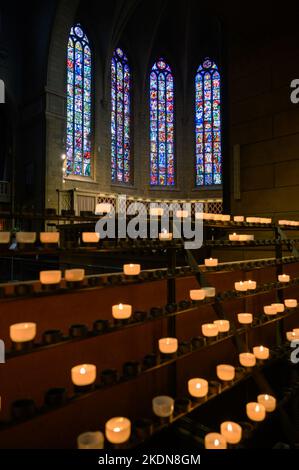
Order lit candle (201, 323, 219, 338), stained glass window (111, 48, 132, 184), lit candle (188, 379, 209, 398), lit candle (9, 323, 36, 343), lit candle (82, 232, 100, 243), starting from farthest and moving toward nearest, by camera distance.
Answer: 1. stained glass window (111, 48, 132, 184)
2. lit candle (201, 323, 219, 338)
3. lit candle (188, 379, 209, 398)
4. lit candle (82, 232, 100, 243)
5. lit candle (9, 323, 36, 343)

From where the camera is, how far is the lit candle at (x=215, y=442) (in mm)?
1656

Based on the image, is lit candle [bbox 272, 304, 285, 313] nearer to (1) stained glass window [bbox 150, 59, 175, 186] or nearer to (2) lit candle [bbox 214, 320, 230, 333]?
(2) lit candle [bbox 214, 320, 230, 333]

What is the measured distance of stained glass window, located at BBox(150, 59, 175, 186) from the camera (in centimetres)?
1356

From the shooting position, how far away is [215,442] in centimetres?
166

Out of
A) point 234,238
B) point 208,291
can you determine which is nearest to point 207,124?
point 234,238

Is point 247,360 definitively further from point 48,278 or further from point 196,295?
point 48,278

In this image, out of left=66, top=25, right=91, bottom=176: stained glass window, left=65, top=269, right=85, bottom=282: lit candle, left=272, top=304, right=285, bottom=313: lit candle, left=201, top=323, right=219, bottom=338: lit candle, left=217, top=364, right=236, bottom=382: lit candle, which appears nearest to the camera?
left=65, top=269, right=85, bottom=282: lit candle

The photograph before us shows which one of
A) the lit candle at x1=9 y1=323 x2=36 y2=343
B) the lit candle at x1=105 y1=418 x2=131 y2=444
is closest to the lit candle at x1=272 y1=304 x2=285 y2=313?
the lit candle at x1=105 y1=418 x2=131 y2=444

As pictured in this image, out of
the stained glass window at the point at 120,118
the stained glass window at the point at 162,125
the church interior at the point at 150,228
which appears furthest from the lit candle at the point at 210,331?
the stained glass window at the point at 162,125

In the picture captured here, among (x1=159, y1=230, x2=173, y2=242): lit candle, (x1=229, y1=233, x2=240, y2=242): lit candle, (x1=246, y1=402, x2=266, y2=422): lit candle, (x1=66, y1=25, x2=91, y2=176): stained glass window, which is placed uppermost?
(x1=66, y1=25, x2=91, y2=176): stained glass window

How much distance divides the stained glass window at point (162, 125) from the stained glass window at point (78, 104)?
2.94 m

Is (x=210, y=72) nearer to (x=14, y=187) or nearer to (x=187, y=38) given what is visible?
(x=187, y=38)

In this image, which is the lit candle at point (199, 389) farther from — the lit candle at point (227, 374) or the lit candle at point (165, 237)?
the lit candle at point (165, 237)

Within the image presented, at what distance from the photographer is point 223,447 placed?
1.66 m
